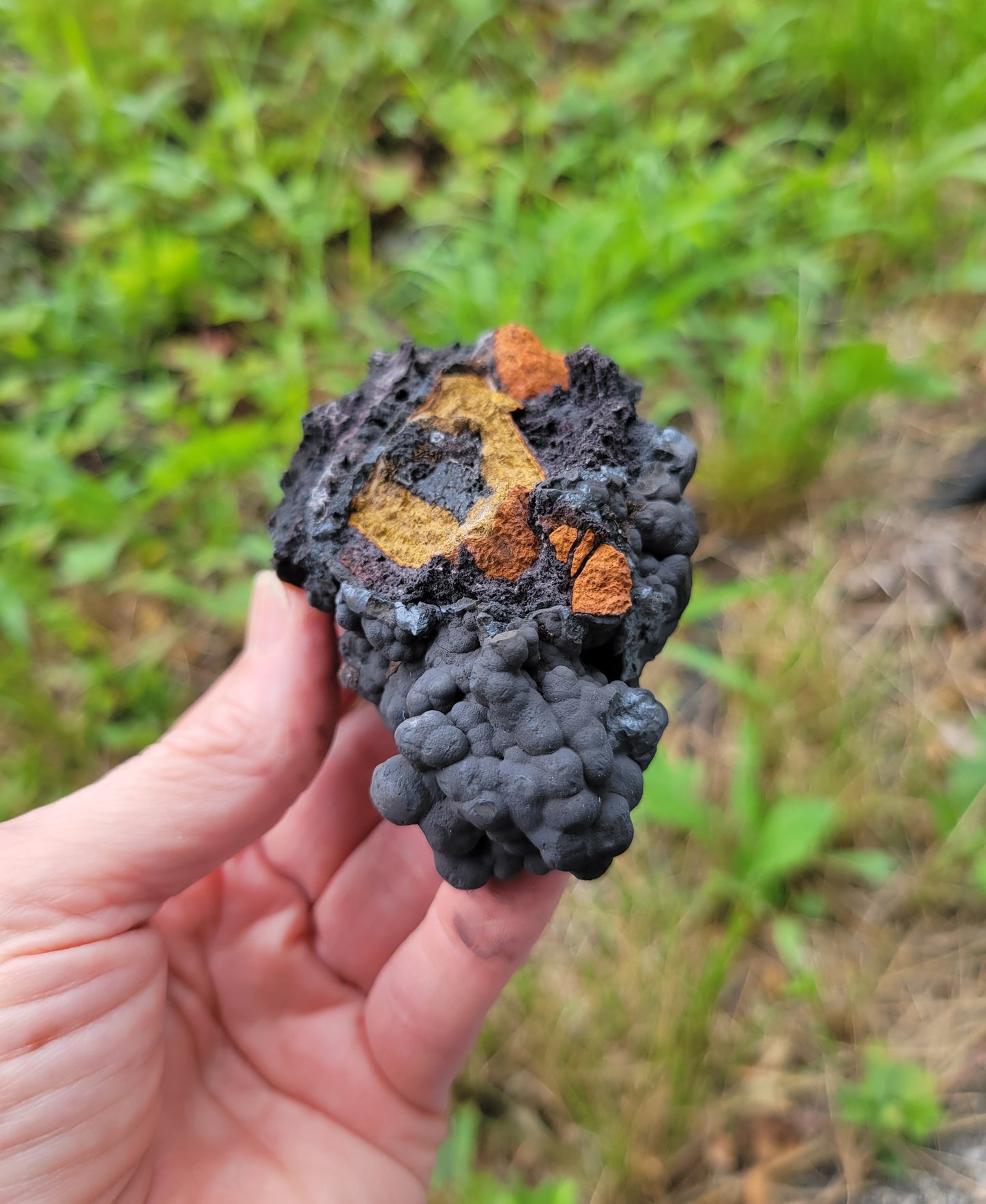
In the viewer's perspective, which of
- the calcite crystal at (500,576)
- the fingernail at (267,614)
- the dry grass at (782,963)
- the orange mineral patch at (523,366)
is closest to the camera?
the calcite crystal at (500,576)

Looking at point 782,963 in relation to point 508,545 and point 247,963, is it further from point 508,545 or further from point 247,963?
point 508,545

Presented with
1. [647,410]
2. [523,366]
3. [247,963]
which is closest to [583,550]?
[523,366]

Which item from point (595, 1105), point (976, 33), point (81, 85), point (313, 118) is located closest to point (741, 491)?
point (595, 1105)

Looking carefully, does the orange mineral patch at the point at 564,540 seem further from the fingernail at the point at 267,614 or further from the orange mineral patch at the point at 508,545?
the fingernail at the point at 267,614

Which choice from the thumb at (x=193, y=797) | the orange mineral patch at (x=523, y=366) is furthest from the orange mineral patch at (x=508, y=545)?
the thumb at (x=193, y=797)

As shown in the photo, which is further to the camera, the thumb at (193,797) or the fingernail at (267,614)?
the fingernail at (267,614)

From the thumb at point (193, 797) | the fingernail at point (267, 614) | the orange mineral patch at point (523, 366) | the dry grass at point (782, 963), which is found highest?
the orange mineral patch at point (523, 366)
